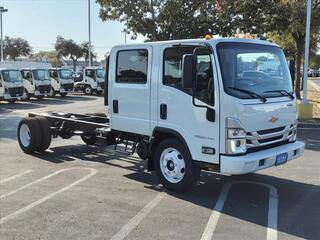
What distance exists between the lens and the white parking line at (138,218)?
219 inches

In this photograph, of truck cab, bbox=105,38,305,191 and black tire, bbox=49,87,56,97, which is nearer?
truck cab, bbox=105,38,305,191

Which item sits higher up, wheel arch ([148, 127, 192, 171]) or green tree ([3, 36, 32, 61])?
green tree ([3, 36, 32, 61])

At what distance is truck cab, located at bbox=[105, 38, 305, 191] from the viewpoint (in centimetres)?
657

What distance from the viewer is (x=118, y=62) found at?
834cm

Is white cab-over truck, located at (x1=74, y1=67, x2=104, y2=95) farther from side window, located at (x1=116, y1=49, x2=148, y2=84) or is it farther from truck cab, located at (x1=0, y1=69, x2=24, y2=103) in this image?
side window, located at (x1=116, y1=49, x2=148, y2=84)

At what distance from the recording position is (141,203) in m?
6.85

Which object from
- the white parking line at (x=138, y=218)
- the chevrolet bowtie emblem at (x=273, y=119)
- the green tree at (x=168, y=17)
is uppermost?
the green tree at (x=168, y=17)

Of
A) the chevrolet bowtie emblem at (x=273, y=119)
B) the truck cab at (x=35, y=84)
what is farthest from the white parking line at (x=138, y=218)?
the truck cab at (x=35, y=84)

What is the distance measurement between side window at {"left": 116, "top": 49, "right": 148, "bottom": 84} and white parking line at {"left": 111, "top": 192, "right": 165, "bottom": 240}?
6.41ft

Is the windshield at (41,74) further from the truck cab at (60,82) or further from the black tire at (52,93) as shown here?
the truck cab at (60,82)

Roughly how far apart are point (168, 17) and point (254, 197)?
17.5 meters

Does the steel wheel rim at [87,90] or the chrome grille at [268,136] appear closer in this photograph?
the chrome grille at [268,136]

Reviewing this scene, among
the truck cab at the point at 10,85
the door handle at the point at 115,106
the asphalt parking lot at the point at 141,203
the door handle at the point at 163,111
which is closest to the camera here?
the asphalt parking lot at the point at 141,203

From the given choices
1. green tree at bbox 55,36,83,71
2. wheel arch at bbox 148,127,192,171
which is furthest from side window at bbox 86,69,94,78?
green tree at bbox 55,36,83,71
